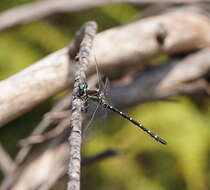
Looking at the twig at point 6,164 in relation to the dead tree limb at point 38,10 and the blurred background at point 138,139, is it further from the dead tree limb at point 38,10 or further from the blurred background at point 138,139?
the dead tree limb at point 38,10

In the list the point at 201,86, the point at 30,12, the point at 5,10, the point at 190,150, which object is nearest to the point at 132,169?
the point at 190,150

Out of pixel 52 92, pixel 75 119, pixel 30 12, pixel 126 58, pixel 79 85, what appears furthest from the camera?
pixel 30 12

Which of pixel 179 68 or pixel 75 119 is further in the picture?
pixel 179 68

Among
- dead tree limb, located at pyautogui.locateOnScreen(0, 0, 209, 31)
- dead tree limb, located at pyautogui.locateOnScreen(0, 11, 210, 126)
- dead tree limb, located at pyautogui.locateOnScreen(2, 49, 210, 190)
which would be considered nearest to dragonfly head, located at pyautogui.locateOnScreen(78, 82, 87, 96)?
dead tree limb, located at pyautogui.locateOnScreen(0, 11, 210, 126)

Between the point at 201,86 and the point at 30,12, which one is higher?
the point at 30,12

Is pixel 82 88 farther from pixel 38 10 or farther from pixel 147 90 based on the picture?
pixel 38 10

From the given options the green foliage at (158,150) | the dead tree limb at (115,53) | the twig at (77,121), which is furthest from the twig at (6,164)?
the twig at (77,121)

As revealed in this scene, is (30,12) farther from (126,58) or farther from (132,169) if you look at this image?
(132,169)
